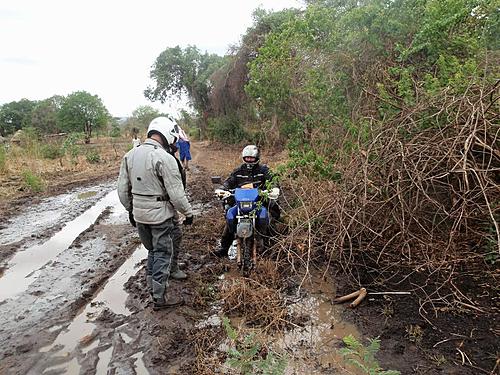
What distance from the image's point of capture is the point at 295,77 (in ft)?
25.3

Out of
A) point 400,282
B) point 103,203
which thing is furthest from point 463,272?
point 103,203

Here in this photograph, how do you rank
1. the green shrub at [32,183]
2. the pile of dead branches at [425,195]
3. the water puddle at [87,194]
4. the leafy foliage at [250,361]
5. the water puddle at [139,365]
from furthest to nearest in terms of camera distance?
1. the green shrub at [32,183]
2. the water puddle at [87,194]
3. the pile of dead branches at [425,195]
4. the water puddle at [139,365]
5. the leafy foliage at [250,361]

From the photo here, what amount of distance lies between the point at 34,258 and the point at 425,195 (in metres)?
5.20

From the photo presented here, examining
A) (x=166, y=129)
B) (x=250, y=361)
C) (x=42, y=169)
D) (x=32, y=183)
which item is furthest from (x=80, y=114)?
(x=250, y=361)

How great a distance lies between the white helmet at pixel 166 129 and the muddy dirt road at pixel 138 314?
169 cm

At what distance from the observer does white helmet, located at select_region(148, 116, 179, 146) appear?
381 cm

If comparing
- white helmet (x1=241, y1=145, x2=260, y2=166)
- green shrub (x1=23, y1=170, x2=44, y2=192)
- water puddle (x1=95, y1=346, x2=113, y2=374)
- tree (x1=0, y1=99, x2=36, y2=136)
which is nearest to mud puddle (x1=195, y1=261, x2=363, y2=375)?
water puddle (x1=95, y1=346, x2=113, y2=374)

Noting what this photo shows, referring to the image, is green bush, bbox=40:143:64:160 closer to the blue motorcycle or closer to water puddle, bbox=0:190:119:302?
water puddle, bbox=0:190:119:302

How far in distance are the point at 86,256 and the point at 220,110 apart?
15550 mm

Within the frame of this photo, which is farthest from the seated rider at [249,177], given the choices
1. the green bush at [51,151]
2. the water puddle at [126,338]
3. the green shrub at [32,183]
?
the green bush at [51,151]

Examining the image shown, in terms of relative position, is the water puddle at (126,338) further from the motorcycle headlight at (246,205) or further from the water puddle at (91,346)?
the motorcycle headlight at (246,205)

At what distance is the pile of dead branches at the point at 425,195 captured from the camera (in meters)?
3.56

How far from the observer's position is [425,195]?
11.1 feet

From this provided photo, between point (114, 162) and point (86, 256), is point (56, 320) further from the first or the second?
point (114, 162)
